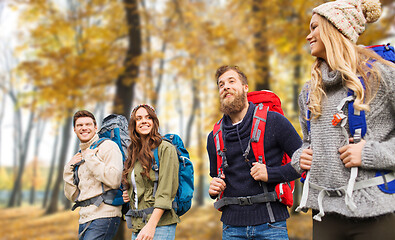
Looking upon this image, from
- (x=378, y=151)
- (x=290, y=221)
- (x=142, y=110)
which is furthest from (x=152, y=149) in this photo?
(x=290, y=221)

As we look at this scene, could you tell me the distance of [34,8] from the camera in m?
10.9

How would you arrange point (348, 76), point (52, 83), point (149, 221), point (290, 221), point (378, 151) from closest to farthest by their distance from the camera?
point (378, 151), point (348, 76), point (149, 221), point (52, 83), point (290, 221)

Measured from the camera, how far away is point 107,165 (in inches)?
139

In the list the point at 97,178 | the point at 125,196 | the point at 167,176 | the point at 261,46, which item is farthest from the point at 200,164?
the point at 167,176

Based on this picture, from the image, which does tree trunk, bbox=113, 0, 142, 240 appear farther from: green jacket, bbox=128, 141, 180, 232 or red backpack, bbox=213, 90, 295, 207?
red backpack, bbox=213, 90, 295, 207

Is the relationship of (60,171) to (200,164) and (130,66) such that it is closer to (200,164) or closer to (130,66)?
(200,164)

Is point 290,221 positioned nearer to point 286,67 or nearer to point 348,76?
point 286,67

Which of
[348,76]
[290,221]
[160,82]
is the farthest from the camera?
[160,82]

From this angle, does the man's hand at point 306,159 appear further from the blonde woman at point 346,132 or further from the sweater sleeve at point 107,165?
the sweater sleeve at point 107,165

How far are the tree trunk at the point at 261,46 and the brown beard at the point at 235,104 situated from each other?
633 centimetres

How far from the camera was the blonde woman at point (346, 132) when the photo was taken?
1.77m

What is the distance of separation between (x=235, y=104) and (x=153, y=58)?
8740 mm

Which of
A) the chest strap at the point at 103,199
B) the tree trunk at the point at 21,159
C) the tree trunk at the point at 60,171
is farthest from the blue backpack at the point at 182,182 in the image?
the tree trunk at the point at 21,159

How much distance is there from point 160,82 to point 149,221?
12762 millimetres
